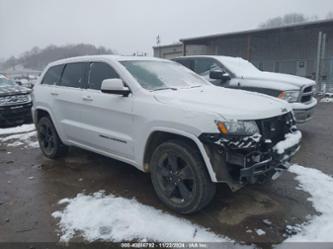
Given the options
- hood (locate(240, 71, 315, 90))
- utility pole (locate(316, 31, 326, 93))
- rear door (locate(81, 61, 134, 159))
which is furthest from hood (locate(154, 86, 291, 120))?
utility pole (locate(316, 31, 326, 93))

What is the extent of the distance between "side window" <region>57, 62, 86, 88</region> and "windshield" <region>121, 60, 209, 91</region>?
0.89 meters

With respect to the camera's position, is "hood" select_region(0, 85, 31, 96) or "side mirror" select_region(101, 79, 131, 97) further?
"hood" select_region(0, 85, 31, 96)

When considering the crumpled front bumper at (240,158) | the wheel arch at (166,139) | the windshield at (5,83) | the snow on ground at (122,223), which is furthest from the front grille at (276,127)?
the windshield at (5,83)

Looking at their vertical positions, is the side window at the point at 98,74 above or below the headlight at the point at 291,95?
above

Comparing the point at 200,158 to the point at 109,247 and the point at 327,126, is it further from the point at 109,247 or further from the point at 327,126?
the point at 327,126

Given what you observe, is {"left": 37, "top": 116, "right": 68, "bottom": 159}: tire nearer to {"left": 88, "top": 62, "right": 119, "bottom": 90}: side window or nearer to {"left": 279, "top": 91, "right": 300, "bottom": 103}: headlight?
{"left": 88, "top": 62, "right": 119, "bottom": 90}: side window

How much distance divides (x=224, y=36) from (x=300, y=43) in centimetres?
564

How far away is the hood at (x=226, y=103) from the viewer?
300cm

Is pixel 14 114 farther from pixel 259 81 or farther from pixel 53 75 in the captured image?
pixel 259 81

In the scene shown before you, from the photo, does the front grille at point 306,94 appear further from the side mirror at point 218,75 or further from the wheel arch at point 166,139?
the wheel arch at point 166,139

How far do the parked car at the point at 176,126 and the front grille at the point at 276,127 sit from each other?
1 cm

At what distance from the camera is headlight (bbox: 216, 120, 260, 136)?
9.35 ft

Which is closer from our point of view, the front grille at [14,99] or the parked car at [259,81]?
the parked car at [259,81]

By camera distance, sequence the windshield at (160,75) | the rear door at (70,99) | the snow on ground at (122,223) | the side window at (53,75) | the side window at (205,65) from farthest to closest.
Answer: the side window at (205,65)
the side window at (53,75)
the rear door at (70,99)
the windshield at (160,75)
the snow on ground at (122,223)
